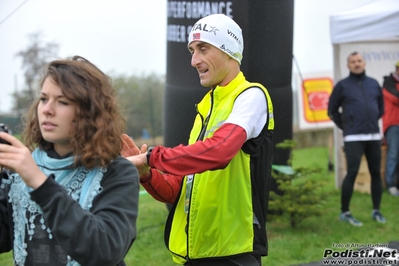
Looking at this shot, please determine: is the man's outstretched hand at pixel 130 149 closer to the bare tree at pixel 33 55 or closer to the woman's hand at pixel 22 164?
the woman's hand at pixel 22 164

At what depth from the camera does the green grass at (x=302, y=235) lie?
639 centimetres

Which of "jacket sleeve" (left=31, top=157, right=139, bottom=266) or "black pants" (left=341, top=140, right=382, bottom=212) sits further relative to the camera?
"black pants" (left=341, top=140, right=382, bottom=212)

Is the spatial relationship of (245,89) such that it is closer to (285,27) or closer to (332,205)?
(285,27)

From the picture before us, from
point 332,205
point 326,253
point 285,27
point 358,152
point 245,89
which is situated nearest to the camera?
point 245,89

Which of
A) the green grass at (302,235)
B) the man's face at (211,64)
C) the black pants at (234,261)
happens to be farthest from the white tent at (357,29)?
the black pants at (234,261)

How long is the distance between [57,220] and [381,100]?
21.9 feet

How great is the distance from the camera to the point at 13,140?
1.90m

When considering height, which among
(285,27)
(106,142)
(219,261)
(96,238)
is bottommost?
(219,261)

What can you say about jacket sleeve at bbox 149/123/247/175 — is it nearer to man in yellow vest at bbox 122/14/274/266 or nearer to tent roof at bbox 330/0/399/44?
man in yellow vest at bbox 122/14/274/266

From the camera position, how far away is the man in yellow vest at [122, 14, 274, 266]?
308cm

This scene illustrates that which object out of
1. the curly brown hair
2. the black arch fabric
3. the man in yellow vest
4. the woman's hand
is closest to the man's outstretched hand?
the man in yellow vest

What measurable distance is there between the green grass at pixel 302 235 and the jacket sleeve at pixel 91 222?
4315mm

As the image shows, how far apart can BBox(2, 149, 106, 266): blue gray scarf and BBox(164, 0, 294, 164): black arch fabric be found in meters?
4.67

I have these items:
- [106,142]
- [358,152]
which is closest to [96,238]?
[106,142]
